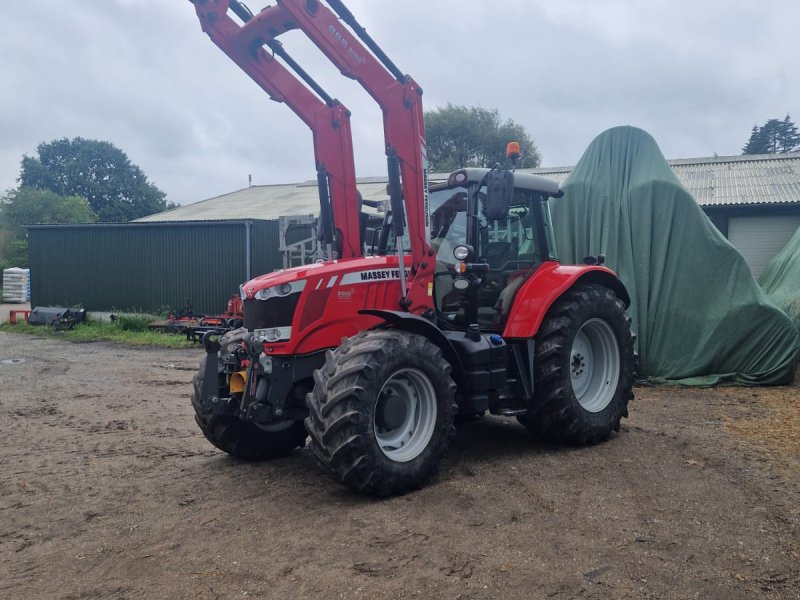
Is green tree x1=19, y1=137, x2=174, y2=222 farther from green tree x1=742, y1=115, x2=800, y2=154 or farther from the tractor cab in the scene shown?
the tractor cab

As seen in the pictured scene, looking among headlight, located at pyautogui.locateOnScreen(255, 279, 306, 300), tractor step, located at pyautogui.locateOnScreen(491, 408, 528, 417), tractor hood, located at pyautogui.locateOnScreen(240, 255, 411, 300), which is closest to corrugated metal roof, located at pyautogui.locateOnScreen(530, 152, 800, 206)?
tractor step, located at pyautogui.locateOnScreen(491, 408, 528, 417)

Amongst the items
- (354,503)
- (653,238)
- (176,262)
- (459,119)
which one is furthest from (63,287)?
(459,119)

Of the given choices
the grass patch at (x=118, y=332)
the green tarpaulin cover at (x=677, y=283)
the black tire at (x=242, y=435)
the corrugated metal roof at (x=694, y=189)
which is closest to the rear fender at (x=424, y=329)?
the black tire at (x=242, y=435)

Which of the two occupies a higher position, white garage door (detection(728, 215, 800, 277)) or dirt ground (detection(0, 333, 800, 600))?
white garage door (detection(728, 215, 800, 277))

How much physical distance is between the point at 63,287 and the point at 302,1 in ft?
62.9

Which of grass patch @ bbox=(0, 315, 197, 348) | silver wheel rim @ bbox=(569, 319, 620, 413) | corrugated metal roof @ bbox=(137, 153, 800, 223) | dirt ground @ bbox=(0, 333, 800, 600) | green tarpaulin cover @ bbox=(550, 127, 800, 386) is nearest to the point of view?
dirt ground @ bbox=(0, 333, 800, 600)

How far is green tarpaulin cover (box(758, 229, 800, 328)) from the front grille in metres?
8.09

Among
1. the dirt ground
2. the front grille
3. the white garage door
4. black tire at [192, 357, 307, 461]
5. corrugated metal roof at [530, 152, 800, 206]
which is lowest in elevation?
the dirt ground

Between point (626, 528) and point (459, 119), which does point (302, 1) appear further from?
point (459, 119)

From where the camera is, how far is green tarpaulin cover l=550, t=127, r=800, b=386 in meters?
9.28

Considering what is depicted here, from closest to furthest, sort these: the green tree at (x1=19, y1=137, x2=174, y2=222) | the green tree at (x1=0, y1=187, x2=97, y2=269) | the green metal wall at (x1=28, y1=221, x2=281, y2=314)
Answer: the green metal wall at (x1=28, y1=221, x2=281, y2=314) → the green tree at (x1=0, y1=187, x2=97, y2=269) → the green tree at (x1=19, y1=137, x2=174, y2=222)

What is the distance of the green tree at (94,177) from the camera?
6050cm

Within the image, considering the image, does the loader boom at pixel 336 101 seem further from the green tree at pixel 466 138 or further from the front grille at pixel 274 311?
the green tree at pixel 466 138

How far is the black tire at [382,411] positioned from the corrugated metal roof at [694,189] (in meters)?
8.87
